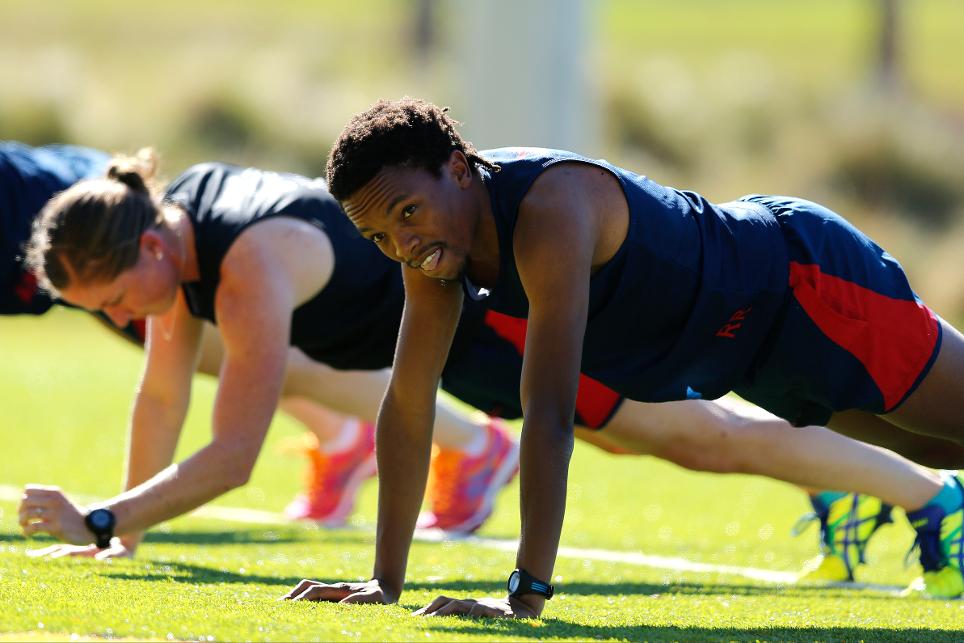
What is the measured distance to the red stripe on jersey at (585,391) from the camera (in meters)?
4.67

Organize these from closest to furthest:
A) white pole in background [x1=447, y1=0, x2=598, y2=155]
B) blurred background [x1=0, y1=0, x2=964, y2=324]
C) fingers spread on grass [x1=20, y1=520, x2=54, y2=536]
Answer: fingers spread on grass [x1=20, y1=520, x2=54, y2=536] → white pole in background [x1=447, y1=0, x2=598, y2=155] → blurred background [x1=0, y1=0, x2=964, y2=324]

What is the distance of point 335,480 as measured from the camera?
6.61 m

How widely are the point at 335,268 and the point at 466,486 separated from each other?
1767mm

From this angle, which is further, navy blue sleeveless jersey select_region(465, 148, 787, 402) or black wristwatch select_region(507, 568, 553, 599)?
navy blue sleeveless jersey select_region(465, 148, 787, 402)

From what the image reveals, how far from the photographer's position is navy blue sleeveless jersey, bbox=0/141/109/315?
5734 millimetres

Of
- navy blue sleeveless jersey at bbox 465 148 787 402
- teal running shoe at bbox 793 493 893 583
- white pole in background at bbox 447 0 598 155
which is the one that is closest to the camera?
navy blue sleeveless jersey at bbox 465 148 787 402

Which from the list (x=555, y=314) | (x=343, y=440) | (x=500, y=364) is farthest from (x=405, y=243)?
(x=343, y=440)

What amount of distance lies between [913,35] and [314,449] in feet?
124

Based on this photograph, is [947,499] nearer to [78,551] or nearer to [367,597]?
[367,597]

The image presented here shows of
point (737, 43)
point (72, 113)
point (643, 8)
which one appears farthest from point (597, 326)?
point (643, 8)

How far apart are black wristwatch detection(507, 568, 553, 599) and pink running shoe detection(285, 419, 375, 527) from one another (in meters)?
3.35

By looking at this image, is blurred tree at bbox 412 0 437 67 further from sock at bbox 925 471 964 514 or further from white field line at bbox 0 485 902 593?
sock at bbox 925 471 964 514

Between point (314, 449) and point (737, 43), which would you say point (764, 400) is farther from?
point (737, 43)

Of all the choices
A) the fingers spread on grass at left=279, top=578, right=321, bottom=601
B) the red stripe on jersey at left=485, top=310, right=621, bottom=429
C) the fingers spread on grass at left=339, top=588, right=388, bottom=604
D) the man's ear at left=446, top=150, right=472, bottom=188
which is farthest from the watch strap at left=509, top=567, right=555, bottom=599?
the red stripe on jersey at left=485, top=310, right=621, bottom=429
